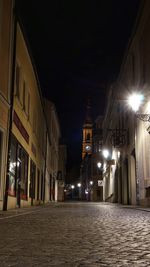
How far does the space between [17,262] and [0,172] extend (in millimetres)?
10739

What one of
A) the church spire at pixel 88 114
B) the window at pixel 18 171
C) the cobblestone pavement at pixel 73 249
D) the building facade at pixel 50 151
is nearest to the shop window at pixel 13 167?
the window at pixel 18 171

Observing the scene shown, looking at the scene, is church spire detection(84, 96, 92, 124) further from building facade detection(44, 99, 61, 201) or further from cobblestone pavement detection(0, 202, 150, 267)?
cobblestone pavement detection(0, 202, 150, 267)

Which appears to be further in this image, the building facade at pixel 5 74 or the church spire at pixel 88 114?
the church spire at pixel 88 114

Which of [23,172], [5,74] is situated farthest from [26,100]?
[5,74]

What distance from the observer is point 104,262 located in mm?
3756

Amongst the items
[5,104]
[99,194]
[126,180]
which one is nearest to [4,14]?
→ [5,104]

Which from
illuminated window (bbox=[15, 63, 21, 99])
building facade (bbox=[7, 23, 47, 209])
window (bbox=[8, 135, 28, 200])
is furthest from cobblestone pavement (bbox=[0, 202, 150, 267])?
illuminated window (bbox=[15, 63, 21, 99])

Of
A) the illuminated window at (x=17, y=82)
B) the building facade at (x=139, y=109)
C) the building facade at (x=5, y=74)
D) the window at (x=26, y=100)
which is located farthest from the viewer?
the window at (x=26, y=100)

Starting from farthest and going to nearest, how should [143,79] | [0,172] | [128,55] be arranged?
[128,55] → [143,79] → [0,172]

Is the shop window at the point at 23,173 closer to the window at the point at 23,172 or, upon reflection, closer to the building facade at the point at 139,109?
the window at the point at 23,172

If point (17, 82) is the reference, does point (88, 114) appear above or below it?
above

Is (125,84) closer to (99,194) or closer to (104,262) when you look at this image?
(104,262)

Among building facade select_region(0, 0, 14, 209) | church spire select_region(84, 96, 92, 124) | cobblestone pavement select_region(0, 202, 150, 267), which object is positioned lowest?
cobblestone pavement select_region(0, 202, 150, 267)

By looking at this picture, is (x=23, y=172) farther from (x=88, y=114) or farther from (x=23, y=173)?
(x=88, y=114)
